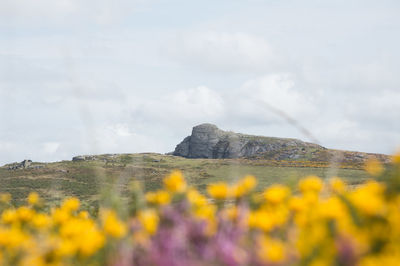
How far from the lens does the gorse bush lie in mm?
2123

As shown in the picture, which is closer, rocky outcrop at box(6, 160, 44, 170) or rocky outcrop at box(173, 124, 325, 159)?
rocky outcrop at box(6, 160, 44, 170)

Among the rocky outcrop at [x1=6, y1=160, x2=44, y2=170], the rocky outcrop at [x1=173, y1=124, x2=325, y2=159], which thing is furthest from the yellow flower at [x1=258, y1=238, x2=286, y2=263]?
the rocky outcrop at [x1=173, y1=124, x2=325, y2=159]

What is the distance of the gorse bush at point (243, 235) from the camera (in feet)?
6.97

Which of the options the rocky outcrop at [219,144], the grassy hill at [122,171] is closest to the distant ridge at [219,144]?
the rocky outcrop at [219,144]

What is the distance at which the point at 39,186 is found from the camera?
166ft

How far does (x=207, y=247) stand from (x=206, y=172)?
57.4 metres

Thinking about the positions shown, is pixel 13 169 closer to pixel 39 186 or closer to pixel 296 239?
pixel 39 186

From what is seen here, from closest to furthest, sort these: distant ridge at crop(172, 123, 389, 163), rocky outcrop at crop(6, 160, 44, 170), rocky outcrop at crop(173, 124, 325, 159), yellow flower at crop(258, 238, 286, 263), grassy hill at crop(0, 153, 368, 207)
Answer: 1. yellow flower at crop(258, 238, 286, 263)
2. grassy hill at crop(0, 153, 368, 207)
3. rocky outcrop at crop(6, 160, 44, 170)
4. distant ridge at crop(172, 123, 389, 163)
5. rocky outcrop at crop(173, 124, 325, 159)

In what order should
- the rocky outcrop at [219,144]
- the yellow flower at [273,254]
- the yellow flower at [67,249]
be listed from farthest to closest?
the rocky outcrop at [219,144] < the yellow flower at [67,249] < the yellow flower at [273,254]

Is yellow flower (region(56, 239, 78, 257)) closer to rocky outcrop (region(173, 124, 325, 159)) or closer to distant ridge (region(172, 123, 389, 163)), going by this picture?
distant ridge (region(172, 123, 389, 163))

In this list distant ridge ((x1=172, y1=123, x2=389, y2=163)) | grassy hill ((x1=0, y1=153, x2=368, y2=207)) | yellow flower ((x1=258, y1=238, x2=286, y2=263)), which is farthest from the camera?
distant ridge ((x1=172, y1=123, x2=389, y2=163))

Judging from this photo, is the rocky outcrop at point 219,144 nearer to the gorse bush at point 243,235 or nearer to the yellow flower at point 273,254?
the gorse bush at point 243,235

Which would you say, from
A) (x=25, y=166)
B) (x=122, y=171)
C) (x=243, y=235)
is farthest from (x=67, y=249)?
(x=25, y=166)

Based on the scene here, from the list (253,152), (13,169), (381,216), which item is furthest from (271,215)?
(253,152)
